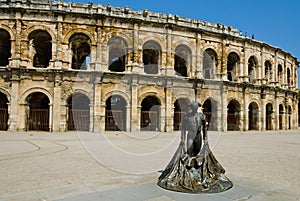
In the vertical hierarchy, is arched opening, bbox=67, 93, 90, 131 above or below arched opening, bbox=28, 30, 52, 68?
below

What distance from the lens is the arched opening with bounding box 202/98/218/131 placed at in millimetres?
20594

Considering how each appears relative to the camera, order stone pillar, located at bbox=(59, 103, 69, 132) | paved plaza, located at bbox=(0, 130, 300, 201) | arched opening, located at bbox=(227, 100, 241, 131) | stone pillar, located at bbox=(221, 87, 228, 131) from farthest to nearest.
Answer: arched opening, located at bbox=(227, 100, 241, 131) < stone pillar, located at bbox=(221, 87, 228, 131) < stone pillar, located at bbox=(59, 103, 69, 132) < paved plaza, located at bbox=(0, 130, 300, 201)

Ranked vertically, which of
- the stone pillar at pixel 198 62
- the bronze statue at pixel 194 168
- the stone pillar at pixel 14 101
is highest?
the stone pillar at pixel 198 62

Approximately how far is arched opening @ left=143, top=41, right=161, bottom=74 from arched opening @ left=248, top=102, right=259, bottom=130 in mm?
9876

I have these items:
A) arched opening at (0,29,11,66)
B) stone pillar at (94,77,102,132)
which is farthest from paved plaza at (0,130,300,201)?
arched opening at (0,29,11,66)

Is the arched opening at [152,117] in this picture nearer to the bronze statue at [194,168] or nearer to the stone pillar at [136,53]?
the stone pillar at [136,53]

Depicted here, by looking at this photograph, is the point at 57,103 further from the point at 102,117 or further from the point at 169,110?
the point at 169,110

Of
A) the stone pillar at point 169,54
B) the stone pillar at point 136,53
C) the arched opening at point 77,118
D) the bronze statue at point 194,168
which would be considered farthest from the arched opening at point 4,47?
the bronze statue at point 194,168

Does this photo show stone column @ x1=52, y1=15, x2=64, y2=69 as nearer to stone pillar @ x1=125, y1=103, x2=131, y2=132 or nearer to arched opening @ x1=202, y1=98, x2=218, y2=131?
stone pillar @ x1=125, y1=103, x2=131, y2=132

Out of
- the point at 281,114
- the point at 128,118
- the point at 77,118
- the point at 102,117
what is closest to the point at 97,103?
the point at 102,117

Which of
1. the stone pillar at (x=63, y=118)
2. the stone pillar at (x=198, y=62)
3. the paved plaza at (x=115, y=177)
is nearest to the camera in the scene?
the paved plaza at (x=115, y=177)

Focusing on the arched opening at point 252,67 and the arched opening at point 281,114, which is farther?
the arched opening at point 281,114

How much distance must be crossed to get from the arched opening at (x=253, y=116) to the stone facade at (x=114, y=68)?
0.72 feet

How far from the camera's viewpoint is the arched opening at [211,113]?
67.6ft
